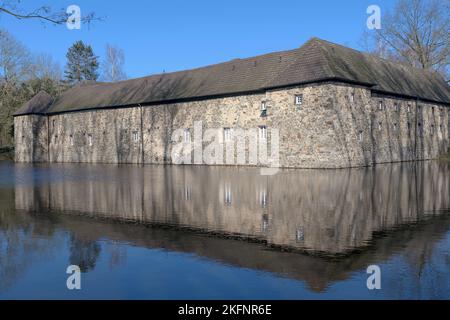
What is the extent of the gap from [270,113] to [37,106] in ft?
99.5

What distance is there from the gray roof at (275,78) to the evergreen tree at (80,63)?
126 feet

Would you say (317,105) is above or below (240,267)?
above

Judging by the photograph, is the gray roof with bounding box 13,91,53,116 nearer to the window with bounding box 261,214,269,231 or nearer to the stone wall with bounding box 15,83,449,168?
Result: the stone wall with bounding box 15,83,449,168

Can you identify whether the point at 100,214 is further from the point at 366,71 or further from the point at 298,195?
the point at 366,71

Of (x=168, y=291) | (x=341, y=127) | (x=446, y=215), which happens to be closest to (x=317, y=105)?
(x=341, y=127)

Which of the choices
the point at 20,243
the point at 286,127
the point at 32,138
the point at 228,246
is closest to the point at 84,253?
the point at 20,243

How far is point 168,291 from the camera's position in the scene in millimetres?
5043

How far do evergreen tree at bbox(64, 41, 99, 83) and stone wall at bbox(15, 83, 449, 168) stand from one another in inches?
1421

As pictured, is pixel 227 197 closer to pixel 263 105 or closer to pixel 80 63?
pixel 263 105

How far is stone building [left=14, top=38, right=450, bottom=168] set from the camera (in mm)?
27094

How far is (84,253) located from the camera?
270 inches

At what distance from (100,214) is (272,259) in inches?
210

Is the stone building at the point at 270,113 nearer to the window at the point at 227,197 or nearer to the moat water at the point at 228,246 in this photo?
the window at the point at 227,197

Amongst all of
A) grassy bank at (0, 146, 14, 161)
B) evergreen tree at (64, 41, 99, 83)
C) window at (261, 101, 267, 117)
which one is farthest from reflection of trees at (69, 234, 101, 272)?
evergreen tree at (64, 41, 99, 83)
